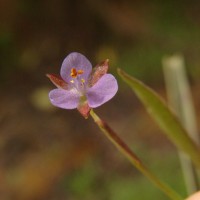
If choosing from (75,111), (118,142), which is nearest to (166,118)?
(118,142)

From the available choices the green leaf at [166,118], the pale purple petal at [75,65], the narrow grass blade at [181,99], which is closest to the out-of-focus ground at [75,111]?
the narrow grass blade at [181,99]

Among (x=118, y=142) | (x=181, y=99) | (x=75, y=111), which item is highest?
(x=118, y=142)

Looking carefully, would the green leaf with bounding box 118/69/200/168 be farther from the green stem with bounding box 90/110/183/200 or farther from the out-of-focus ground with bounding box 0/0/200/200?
the out-of-focus ground with bounding box 0/0/200/200

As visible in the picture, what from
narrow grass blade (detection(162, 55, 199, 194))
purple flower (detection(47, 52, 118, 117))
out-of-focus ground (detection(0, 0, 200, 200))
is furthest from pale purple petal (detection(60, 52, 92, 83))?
out-of-focus ground (detection(0, 0, 200, 200))

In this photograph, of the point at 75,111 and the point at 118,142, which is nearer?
the point at 118,142

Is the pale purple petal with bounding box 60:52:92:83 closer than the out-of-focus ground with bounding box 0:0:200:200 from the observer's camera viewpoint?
Yes

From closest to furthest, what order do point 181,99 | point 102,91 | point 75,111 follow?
point 102,91 < point 181,99 < point 75,111

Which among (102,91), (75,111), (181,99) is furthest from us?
(75,111)

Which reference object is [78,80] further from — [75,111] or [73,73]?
[75,111]
